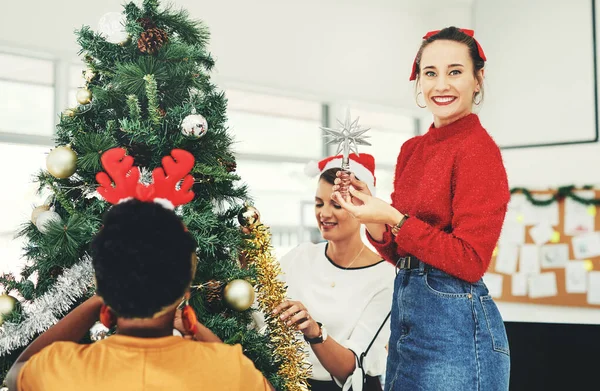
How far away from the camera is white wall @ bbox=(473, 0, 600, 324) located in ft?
13.6

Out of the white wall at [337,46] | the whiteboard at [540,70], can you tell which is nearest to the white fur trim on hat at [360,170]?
the white wall at [337,46]

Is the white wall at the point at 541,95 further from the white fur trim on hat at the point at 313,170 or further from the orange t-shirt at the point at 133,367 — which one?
the orange t-shirt at the point at 133,367

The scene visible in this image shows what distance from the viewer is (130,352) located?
94 cm

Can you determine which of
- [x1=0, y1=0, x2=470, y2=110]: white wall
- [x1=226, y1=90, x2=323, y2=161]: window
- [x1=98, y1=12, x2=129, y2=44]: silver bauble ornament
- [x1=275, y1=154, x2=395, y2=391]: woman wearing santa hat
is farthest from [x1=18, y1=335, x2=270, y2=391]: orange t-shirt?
[x1=226, y1=90, x2=323, y2=161]: window

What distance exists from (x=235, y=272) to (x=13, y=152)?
2.38m

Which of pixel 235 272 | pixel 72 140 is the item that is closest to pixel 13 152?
pixel 72 140

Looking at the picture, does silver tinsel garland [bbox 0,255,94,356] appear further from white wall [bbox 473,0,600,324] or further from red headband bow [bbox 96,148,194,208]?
white wall [bbox 473,0,600,324]

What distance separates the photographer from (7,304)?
1.23 metres

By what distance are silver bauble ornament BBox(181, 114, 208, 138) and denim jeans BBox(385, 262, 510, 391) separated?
0.58m

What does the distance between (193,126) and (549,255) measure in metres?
3.68

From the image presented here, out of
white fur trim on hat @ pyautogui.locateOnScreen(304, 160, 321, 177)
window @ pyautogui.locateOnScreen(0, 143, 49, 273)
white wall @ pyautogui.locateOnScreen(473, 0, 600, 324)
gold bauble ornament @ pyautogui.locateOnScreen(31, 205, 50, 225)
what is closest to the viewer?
gold bauble ornament @ pyautogui.locateOnScreen(31, 205, 50, 225)

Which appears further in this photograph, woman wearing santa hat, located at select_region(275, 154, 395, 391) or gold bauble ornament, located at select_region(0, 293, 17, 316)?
woman wearing santa hat, located at select_region(275, 154, 395, 391)

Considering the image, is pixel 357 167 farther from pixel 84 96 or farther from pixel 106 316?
pixel 106 316

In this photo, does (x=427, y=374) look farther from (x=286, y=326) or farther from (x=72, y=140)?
(x=72, y=140)
